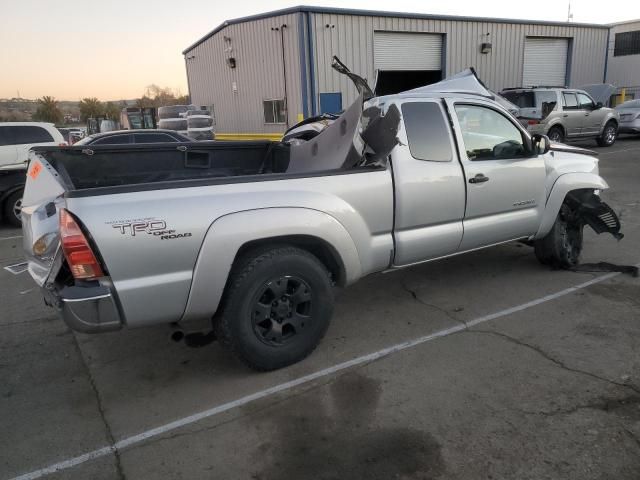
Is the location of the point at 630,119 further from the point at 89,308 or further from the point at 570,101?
the point at 89,308

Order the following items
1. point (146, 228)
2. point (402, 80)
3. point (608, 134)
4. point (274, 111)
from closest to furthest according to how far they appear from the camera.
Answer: point (146, 228) → point (274, 111) → point (608, 134) → point (402, 80)

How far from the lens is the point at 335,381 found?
3.40 m

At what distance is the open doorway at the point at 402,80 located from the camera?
21641 millimetres

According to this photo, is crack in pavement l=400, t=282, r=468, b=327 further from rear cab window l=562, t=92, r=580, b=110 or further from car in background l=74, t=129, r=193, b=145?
rear cab window l=562, t=92, r=580, b=110

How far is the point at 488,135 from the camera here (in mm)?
4609

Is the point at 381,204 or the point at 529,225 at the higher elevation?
the point at 381,204

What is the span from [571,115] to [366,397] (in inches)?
652

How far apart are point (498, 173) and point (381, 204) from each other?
142 centimetres

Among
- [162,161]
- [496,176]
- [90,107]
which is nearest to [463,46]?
[496,176]

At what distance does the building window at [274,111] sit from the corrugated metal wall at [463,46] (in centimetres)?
185

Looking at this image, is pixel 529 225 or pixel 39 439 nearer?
pixel 39 439

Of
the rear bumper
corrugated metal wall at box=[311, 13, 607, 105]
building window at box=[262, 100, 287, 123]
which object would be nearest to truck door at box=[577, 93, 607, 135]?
corrugated metal wall at box=[311, 13, 607, 105]

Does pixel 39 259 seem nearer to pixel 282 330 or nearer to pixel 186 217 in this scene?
pixel 186 217

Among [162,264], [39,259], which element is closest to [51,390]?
[39,259]
